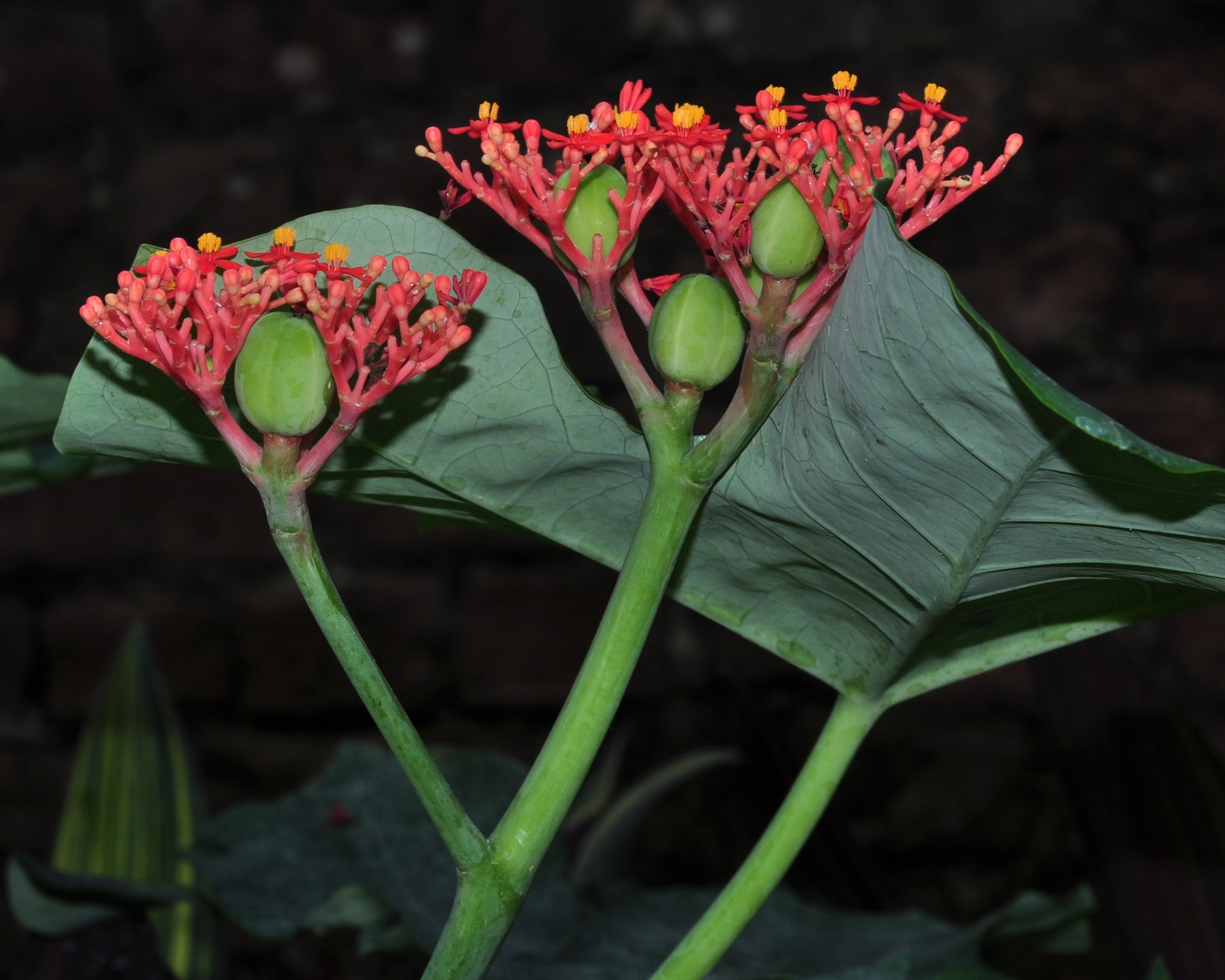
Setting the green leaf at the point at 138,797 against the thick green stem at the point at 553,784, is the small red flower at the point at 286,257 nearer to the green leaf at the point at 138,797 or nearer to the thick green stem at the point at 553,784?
the thick green stem at the point at 553,784

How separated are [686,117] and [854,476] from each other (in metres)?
0.09

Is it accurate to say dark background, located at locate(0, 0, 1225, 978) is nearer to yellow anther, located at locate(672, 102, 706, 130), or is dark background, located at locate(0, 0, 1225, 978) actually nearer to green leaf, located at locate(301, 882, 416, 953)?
green leaf, located at locate(301, 882, 416, 953)

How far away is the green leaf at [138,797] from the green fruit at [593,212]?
→ 2.05 ft

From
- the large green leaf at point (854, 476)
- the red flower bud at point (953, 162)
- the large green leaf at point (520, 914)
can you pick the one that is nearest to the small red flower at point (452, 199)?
the large green leaf at point (854, 476)

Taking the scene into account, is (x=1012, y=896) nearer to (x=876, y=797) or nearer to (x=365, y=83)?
(x=876, y=797)

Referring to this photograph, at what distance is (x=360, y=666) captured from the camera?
22 centimetres

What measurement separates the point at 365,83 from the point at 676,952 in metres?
0.88

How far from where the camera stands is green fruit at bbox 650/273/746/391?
0.22 metres

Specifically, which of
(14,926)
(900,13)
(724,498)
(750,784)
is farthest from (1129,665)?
(14,926)

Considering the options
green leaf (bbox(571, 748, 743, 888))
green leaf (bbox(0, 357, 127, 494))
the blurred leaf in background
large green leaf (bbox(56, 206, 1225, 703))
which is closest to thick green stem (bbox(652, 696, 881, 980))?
large green leaf (bbox(56, 206, 1225, 703))

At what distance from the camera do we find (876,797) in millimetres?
898

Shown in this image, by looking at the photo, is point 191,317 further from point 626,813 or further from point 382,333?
point 626,813

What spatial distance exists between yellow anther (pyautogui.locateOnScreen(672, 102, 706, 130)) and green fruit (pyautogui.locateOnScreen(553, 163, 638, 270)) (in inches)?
0.7

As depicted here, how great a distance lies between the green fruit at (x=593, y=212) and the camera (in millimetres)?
232
